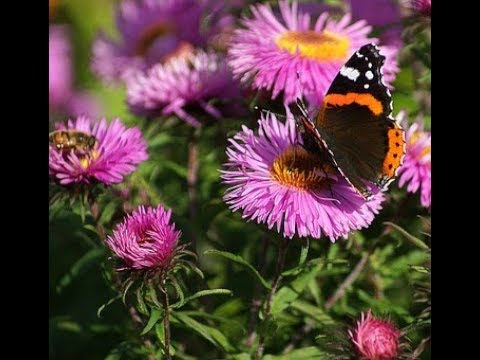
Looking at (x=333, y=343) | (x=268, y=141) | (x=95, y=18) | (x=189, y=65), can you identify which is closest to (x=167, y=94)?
(x=189, y=65)

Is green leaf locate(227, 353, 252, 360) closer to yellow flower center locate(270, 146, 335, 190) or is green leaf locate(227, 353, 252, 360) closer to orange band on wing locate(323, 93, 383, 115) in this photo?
yellow flower center locate(270, 146, 335, 190)

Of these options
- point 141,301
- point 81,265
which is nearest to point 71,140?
point 81,265

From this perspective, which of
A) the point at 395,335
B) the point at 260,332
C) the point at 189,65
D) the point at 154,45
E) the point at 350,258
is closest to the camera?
the point at 395,335

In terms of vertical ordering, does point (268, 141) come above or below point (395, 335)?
above

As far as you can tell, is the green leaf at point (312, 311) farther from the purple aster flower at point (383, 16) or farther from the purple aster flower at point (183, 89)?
the purple aster flower at point (383, 16)

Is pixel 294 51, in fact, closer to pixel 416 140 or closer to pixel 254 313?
pixel 416 140
